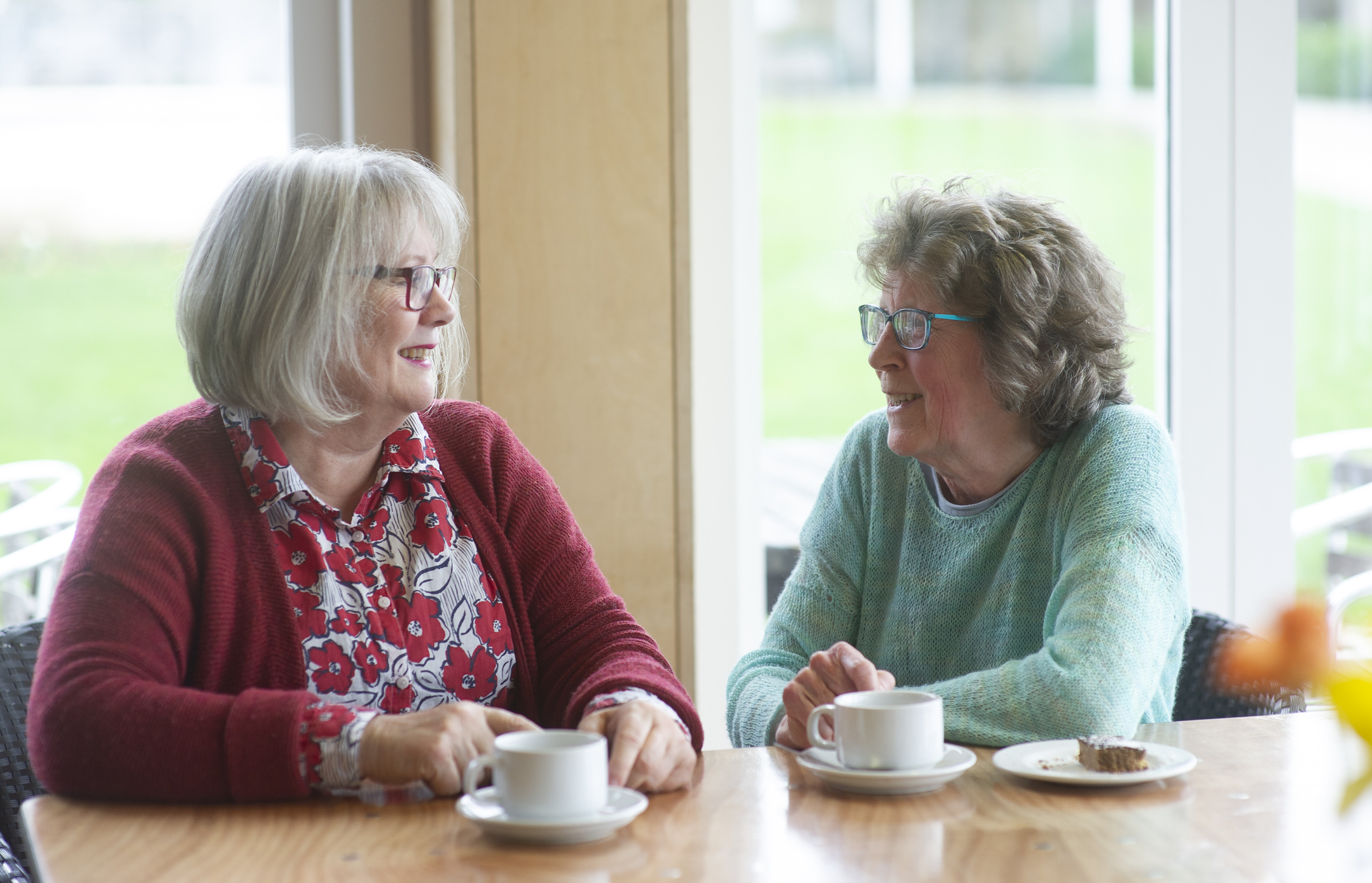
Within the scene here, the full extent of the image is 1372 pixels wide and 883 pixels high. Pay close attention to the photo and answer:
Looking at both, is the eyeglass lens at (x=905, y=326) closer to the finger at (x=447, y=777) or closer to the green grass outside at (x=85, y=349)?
the finger at (x=447, y=777)

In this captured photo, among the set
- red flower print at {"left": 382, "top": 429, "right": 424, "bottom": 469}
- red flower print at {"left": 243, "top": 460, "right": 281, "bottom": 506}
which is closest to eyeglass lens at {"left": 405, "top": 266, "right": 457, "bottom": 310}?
red flower print at {"left": 382, "top": 429, "right": 424, "bottom": 469}

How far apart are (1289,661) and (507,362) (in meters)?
1.97

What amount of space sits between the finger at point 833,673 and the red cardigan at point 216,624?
0.48ft

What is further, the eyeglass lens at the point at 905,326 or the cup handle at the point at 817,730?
the eyeglass lens at the point at 905,326

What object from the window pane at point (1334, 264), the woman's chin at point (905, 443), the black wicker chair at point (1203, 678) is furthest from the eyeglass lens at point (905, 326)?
the window pane at point (1334, 264)

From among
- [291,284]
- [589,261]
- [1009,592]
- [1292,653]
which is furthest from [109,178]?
[1292,653]

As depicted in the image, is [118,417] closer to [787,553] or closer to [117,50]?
[117,50]

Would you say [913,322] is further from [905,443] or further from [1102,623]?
[1102,623]

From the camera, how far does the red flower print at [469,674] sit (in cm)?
152

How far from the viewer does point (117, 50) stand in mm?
2471

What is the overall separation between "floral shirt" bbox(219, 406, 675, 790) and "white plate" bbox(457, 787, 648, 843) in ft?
0.93

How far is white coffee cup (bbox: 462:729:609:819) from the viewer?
3.48 ft

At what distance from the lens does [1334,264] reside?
10.2 ft

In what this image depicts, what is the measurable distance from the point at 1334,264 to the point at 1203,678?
1819mm
